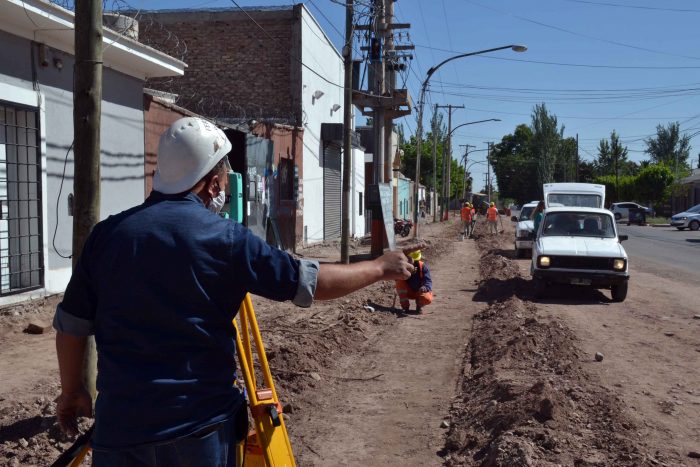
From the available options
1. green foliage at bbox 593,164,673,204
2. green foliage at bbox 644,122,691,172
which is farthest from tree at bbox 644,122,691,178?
green foliage at bbox 593,164,673,204

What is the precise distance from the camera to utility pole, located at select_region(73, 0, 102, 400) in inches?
196

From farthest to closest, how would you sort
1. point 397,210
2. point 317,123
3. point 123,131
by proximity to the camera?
point 397,210, point 317,123, point 123,131

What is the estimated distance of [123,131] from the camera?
39.3 feet

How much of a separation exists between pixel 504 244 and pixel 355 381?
22899 mm

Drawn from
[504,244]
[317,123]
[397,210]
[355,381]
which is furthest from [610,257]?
[397,210]

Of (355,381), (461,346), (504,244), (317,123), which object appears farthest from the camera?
(504,244)

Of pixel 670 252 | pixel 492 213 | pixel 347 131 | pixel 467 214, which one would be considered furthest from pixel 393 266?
pixel 467 214

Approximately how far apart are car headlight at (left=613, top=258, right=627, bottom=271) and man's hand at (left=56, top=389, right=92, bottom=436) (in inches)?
458

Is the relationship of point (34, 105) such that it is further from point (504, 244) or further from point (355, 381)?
point (504, 244)

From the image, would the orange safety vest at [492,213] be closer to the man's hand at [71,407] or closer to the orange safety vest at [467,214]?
the orange safety vest at [467,214]

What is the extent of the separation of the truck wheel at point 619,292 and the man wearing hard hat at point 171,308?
11.6m

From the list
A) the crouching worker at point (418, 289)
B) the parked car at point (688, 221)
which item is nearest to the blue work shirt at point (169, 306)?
the crouching worker at point (418, 289)

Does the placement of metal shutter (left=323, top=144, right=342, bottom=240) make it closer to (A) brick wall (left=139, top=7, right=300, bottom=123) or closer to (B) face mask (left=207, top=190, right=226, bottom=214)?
(A) brick wall (left=139, top=7, right=300, bottom=123)

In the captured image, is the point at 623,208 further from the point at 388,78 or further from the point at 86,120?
the point at 86,120
